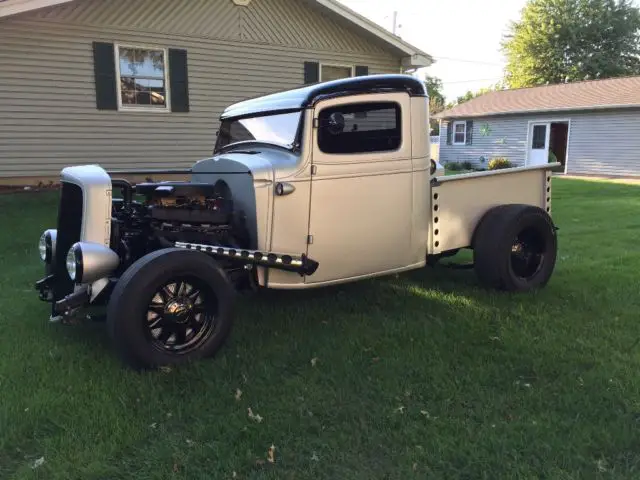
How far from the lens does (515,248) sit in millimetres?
5266

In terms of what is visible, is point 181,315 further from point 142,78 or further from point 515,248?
point 142,78

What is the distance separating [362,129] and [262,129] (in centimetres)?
88

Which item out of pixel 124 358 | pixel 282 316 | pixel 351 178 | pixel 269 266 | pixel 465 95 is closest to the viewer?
pixel 124 358

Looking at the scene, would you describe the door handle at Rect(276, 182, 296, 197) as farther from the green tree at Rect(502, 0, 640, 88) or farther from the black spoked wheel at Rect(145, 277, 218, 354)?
the green tree at Rect(502, 0, 640, 88)

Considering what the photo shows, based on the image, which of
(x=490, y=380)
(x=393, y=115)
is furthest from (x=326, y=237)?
(x=490, y=380)

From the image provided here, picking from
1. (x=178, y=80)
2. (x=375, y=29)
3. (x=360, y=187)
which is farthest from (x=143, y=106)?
(x=360, y=187)

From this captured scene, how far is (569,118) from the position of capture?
23.1 metres

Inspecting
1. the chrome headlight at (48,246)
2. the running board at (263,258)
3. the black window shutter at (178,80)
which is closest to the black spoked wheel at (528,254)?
the running board at (263,258)

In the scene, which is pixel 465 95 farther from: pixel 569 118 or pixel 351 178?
pixel 351 178

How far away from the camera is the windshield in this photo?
434 cm

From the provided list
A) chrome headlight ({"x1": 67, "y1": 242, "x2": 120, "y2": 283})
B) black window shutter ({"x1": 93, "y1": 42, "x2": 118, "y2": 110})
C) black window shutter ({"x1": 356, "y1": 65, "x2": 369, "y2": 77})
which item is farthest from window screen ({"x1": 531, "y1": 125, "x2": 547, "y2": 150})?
chrome headlight ({"x1": 67, "y1": 242, "x2": 120, "y2": 283})

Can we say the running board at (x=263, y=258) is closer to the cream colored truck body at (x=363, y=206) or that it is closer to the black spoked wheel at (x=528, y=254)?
the cream colored truck body at (x=363, y=206)

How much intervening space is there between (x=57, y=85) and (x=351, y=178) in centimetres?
933

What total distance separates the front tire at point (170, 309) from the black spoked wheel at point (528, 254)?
2921 mm
